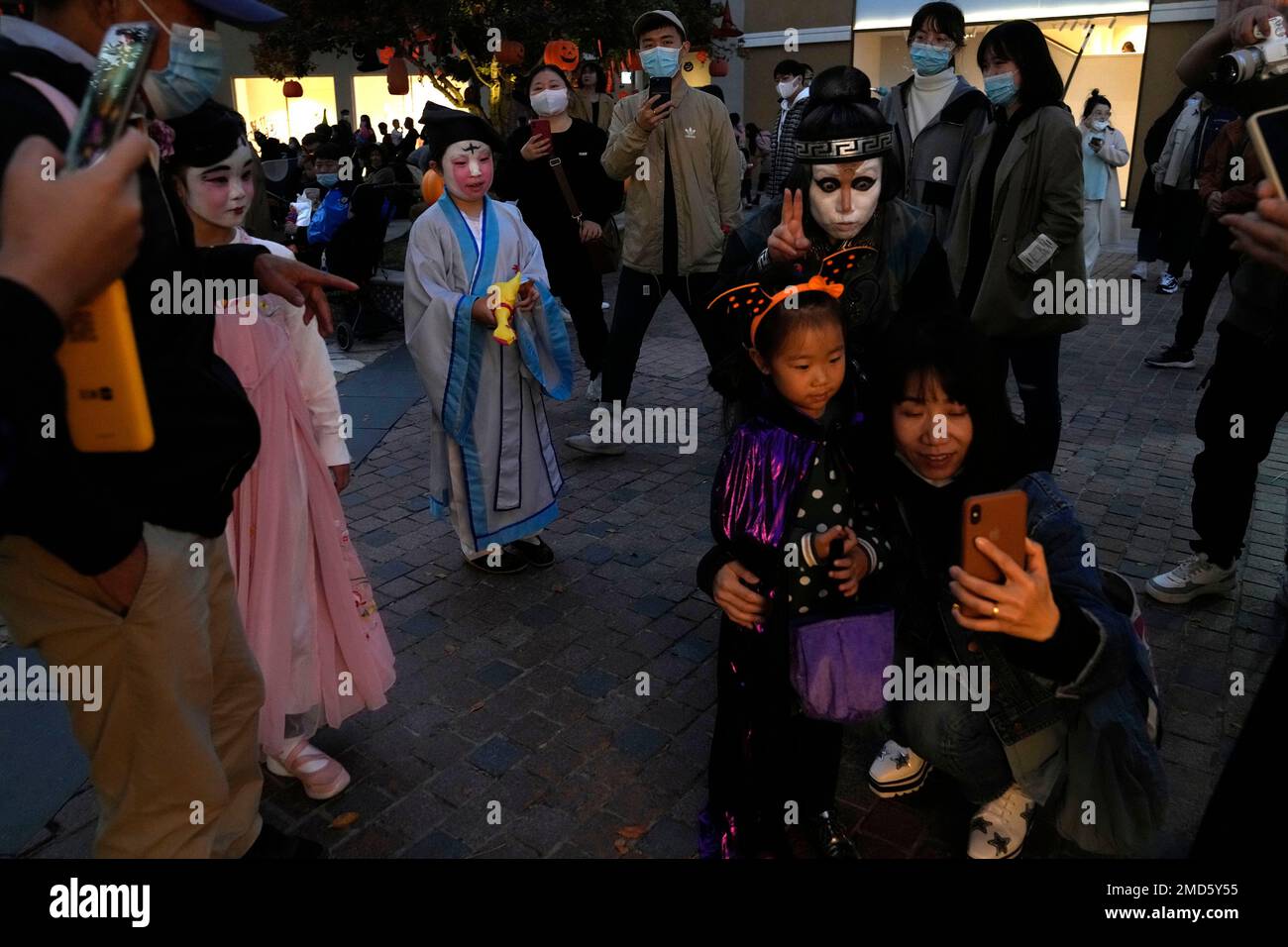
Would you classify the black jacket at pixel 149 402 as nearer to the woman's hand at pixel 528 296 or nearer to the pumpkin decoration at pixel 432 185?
the woman's hand at pixel 528 296

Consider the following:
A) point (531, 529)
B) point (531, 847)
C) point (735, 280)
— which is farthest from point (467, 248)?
point (531, 847)

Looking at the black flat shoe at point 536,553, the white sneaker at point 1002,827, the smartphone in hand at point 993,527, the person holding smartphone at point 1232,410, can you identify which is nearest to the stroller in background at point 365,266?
the black flat shoe at point 536,553

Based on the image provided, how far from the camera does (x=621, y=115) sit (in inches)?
221

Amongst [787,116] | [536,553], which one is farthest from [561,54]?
[536,553]

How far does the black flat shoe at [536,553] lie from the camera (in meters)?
4.48

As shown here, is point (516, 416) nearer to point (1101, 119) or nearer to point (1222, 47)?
point (1222, 47)

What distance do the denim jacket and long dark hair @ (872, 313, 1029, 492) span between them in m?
0.10

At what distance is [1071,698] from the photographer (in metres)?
2.42

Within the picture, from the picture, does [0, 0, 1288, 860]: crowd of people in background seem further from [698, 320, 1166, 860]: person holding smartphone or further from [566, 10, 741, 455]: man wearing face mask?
[566, 10, 741, 455]: man wearing face mask

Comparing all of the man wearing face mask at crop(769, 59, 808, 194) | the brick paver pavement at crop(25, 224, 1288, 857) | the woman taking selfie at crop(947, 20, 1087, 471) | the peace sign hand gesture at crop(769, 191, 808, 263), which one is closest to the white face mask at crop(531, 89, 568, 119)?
the man wearing face mask at crop(769, 59, 808, 194)

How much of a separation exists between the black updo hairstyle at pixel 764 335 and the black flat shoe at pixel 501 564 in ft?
6.67

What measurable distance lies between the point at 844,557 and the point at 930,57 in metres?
4.49

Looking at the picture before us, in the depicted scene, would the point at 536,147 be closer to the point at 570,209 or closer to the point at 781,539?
the point at 570,209

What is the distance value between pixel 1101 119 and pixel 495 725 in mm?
10693
